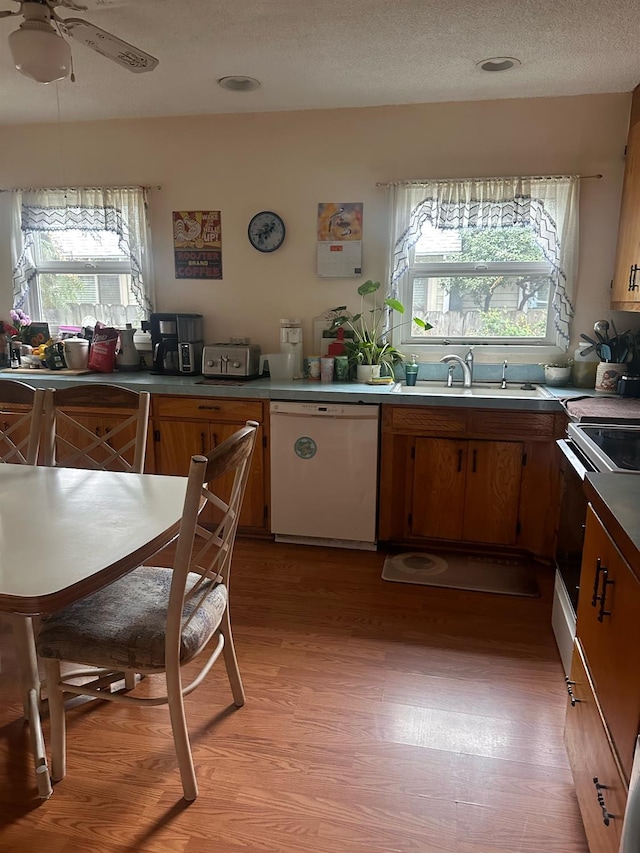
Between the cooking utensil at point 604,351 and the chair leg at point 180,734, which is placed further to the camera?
the cooking utensil at point 604,351

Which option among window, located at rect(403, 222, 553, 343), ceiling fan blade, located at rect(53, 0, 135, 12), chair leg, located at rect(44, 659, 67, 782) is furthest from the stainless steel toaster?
chair leg, located at rect(44, 659, 67, 782)

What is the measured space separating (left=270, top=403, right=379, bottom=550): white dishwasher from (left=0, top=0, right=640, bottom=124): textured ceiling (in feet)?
5.28

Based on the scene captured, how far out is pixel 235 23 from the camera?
2289 millimetres

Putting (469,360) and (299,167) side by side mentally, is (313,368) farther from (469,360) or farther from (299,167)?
(299,167)

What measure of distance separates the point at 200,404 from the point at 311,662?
1.56 m

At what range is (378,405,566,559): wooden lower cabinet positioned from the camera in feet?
9.58

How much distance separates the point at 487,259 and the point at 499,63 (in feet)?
3.23

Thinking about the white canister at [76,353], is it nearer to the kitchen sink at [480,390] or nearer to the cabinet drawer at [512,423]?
the kitchen sink at [480,390]

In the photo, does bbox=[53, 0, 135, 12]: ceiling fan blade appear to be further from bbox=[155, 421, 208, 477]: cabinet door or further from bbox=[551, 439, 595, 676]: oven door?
bbox=[551, 439, 595, 676]: oven door

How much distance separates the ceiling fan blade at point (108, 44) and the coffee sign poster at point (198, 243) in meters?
1.57

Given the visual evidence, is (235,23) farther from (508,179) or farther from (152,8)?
(508,179)

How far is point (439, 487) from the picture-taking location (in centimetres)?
308

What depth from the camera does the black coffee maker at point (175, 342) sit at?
354 cm

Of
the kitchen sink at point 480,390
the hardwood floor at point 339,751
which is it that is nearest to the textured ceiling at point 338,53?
the kitchen sink at point 480,390
